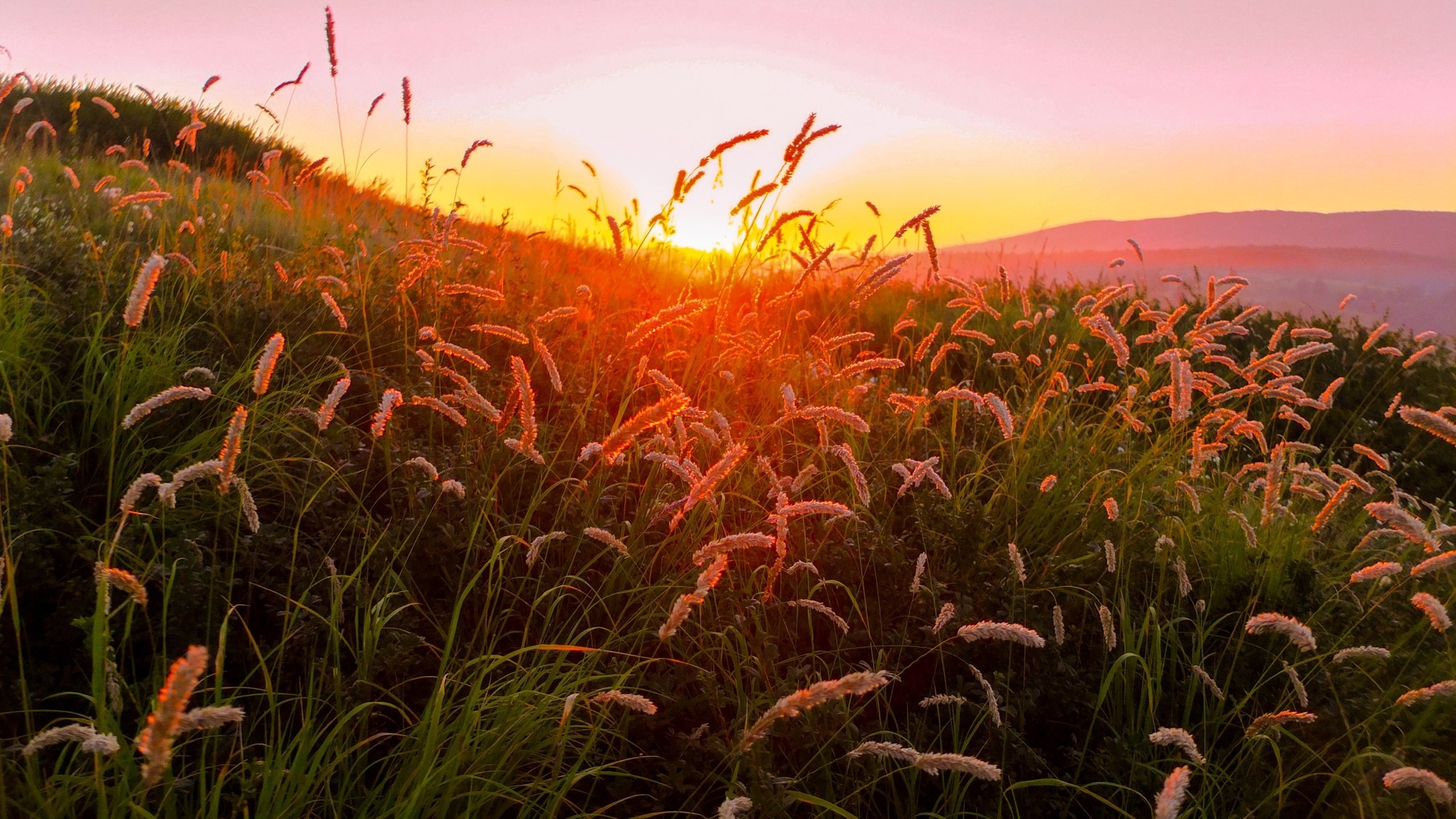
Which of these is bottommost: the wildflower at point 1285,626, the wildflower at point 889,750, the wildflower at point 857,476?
the wildflower at point 889,750

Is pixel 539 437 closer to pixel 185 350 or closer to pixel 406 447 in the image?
pixel 406 447

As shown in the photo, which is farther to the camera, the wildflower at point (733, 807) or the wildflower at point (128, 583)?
the wildflower at point (733, 807)

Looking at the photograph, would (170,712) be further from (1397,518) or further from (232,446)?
(1397,518)

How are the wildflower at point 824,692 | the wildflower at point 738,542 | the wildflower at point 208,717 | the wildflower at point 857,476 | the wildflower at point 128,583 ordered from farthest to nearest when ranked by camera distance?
1. the wildflower at point 857,476
2. the wildflower at point 738,542
3. the wildflower at point 128,583
4. the wildflower at point 824,692
5. the wildflower at point 208,717

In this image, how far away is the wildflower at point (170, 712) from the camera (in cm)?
88

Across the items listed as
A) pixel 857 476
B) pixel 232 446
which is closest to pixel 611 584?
pixel 857 476

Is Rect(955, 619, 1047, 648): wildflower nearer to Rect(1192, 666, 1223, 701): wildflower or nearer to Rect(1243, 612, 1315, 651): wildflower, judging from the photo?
Rect(1243, 612, 1315, 651): wildflower

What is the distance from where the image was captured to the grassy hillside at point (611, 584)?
1.82 m

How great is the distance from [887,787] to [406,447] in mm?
1793

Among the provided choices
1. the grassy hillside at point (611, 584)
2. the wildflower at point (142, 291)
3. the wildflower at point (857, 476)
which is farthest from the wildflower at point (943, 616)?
the wildflower at point (142, 291)

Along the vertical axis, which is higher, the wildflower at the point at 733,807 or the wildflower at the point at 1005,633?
the wildflower at the point at 1005,633

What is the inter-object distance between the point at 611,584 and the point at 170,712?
1.63 m

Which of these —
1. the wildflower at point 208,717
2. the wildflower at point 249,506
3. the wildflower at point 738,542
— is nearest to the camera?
the wildflower at point 208,717

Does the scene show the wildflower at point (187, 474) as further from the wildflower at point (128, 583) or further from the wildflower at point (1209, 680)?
the wildflower at point (1209, 680)
